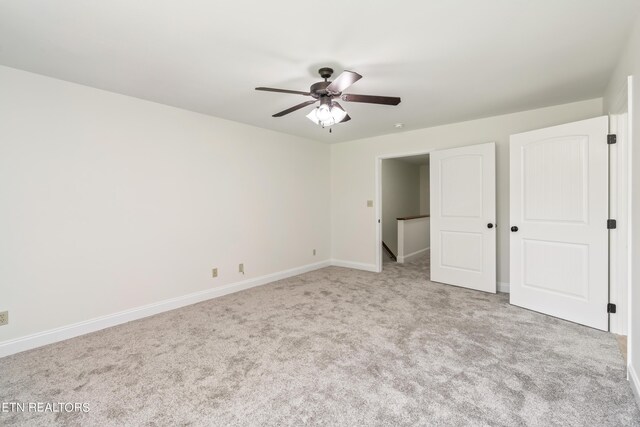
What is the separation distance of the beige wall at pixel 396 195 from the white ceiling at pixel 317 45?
3380 mm

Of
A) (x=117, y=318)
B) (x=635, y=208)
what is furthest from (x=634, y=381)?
(x=117, y=318)

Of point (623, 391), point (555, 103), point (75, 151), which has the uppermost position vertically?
point (555, 103)

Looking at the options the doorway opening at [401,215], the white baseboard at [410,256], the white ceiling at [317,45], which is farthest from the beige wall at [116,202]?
the white baseboard at [410,256]

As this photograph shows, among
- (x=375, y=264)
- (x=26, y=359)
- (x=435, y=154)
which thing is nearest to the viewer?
(x=26, y=359)

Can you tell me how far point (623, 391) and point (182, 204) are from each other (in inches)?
164

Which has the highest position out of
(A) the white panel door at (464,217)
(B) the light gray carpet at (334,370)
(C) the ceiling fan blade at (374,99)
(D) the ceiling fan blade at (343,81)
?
(D) the ceiling fan blade at (343,81)

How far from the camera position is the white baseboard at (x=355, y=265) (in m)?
5.20

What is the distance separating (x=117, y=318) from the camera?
9.94ft

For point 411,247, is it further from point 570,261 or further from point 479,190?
point 570,261

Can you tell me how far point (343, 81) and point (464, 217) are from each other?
9.76 feet

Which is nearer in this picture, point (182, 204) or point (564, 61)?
point (564, 61)

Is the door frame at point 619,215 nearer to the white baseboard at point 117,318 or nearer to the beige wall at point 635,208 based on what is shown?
the beige wall at point 635,208

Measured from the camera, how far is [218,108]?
3529 millimetres

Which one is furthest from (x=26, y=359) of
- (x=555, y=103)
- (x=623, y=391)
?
(x=555, y=103)
